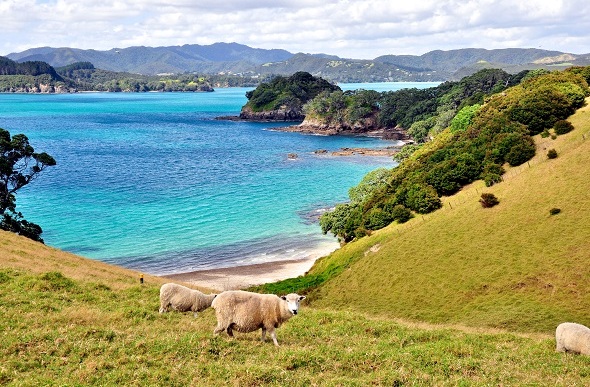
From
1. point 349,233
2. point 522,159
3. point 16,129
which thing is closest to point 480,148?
point 522,159

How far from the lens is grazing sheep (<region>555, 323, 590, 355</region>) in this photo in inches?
882

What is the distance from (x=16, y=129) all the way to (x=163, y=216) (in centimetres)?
14071

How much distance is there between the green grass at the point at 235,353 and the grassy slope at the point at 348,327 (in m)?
0.06

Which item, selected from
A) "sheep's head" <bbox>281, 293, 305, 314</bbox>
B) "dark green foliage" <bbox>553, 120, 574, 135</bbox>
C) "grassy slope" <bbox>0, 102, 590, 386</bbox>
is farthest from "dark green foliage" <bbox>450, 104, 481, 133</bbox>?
"sheep's head" <bbox>281, 293, 305, 314</bbox>

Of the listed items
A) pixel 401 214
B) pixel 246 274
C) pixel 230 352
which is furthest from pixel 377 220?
pixel 230 352

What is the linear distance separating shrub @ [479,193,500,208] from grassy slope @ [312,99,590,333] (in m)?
0.63

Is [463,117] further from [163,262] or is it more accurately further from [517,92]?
[163,262]

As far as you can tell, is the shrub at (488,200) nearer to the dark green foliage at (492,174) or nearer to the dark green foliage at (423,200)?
the dark green foliage at (492,174)

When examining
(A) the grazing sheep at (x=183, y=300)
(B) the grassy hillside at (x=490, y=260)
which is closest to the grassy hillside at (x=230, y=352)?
(A) the grazing sheep at (x=183, y=300)

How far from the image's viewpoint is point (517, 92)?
3561 inches

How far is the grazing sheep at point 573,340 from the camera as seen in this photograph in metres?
22.4

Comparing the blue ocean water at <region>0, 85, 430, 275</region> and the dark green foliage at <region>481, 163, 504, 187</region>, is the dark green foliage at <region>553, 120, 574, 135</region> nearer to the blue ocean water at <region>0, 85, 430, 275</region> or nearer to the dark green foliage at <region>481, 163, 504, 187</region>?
the dark green foliage at <region>481, 163, 504, 187</region>

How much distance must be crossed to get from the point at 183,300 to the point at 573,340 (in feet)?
56.1

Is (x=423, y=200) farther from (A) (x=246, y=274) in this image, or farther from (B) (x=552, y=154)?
(A) (x=246, y=274)
